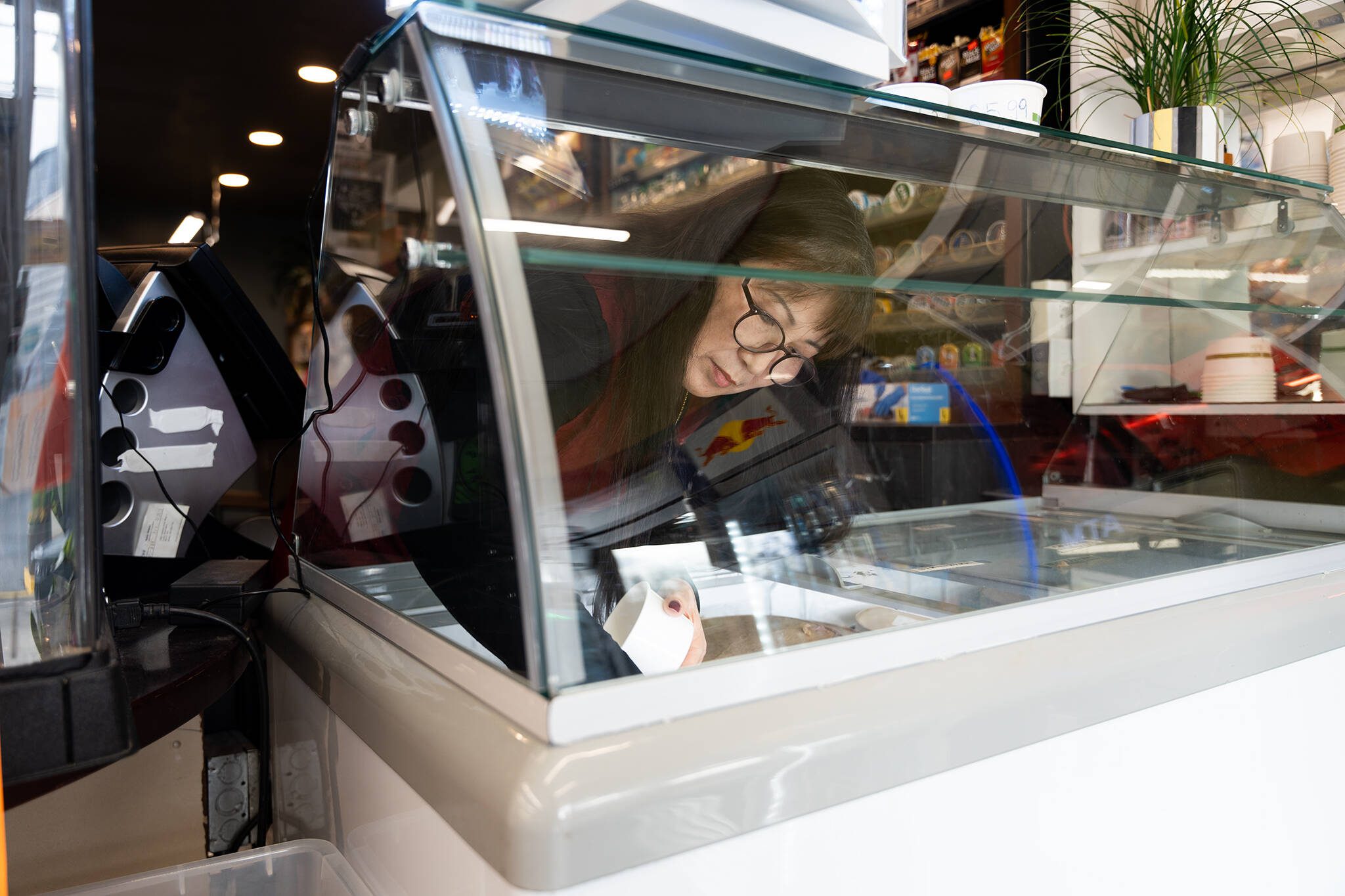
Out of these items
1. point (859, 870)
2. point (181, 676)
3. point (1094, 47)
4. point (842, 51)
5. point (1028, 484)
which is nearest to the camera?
point (859, 870)

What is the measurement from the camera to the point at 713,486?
0.93 meters

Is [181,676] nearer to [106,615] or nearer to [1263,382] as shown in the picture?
[106,615]

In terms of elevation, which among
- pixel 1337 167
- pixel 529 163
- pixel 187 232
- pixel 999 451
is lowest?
pixel 999 451

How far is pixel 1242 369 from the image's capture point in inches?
52.9

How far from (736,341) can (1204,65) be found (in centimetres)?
203

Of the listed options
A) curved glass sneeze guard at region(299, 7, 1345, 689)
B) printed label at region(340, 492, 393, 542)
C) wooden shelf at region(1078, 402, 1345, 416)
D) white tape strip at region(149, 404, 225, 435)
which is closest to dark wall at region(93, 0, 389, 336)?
white tape strip at region(149, 404, 225, 435)

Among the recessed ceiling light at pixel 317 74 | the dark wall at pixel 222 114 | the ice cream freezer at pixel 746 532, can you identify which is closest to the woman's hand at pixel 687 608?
the ice cream freezer at pixel 746 532

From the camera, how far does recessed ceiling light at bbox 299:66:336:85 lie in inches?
142

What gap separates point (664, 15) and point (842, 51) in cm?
18

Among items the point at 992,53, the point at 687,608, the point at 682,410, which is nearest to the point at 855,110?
the point at 682,410

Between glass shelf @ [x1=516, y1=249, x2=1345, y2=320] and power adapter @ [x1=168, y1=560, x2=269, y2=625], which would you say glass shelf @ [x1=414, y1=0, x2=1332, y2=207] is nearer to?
glass shelf @ [x1=516, y1=249, x2=1345, y2=320]

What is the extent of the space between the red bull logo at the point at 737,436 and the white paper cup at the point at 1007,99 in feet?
1.59

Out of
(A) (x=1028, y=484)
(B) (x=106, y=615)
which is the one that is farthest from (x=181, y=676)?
(A) (x=1028, y=484)

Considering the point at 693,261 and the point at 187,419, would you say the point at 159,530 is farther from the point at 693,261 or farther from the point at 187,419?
the point at 693,261
